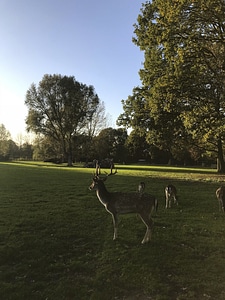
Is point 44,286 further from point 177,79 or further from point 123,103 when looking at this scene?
point 123,103

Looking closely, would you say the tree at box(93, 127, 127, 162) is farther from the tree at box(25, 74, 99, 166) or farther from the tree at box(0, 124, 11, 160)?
the tree at box(0, 124, 11, 160)

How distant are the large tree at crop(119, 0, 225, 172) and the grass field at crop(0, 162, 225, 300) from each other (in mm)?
11260

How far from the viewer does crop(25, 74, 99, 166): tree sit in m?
58.7

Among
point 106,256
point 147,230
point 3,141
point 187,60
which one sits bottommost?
point 106,256

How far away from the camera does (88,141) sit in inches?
2498

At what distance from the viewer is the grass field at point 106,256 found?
18.6ft

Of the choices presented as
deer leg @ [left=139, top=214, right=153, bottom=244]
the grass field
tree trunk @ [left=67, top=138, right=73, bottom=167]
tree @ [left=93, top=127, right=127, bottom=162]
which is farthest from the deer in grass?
tree @ [left=93, top=127, right=127, bottom=162]

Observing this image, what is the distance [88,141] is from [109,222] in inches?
2108

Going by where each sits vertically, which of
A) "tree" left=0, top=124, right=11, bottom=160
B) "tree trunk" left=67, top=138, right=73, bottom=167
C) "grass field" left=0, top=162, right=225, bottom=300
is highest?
"tree" left=0, top=124, right=11, bottom=160

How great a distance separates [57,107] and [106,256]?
54748 millimetres

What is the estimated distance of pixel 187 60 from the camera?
2002 centimetres

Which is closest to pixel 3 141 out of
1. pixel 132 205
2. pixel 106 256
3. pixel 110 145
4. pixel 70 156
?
pixel 110 145

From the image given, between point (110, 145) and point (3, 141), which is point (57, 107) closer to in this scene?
point (110, 145)

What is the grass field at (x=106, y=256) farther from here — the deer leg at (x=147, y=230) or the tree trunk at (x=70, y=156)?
the tree trunk at (x=70, y=156)
